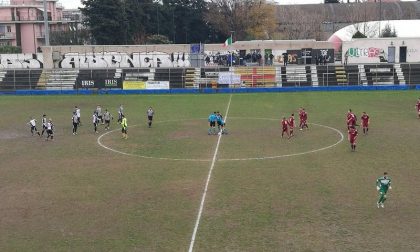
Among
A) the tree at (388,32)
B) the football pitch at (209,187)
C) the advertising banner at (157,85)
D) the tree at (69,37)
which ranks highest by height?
the tree at (69,37)

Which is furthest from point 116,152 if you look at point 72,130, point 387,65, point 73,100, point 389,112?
point 387,65

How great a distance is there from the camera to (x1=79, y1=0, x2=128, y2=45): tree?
86500 mm

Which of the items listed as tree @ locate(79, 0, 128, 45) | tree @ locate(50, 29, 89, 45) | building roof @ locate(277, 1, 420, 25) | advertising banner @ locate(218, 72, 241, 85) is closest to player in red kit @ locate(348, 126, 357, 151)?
advertising banner @ locate(218, 72, 241, 85)

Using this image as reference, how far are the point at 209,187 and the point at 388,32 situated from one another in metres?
71.0

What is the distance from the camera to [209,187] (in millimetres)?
21578

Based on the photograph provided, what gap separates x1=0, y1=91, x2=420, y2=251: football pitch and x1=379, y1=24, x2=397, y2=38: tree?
46877mm

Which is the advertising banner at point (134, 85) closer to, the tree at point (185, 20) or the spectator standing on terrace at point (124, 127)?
the spectator standing on terrace at point (124, 127)

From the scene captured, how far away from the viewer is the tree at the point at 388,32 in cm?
8300

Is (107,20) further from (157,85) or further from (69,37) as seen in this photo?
(157,85)

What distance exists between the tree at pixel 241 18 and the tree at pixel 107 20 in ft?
64.3

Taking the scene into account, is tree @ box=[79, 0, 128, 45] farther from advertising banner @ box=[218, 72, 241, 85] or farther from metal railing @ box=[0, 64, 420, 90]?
advertising banner @ box=[218, 72, 241, 85]

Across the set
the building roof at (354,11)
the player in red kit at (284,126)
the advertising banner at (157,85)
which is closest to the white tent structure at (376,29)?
the building roof at (354,11)

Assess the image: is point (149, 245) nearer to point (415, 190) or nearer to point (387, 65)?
point (415, 190)

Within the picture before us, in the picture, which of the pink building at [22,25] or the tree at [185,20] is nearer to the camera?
the tree at [185,20]
